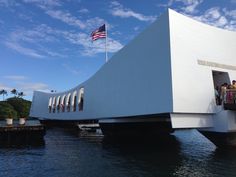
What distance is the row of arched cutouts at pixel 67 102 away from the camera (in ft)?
105

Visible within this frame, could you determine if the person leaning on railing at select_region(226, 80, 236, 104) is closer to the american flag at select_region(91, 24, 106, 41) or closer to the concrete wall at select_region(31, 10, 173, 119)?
the concrete wall at select_region(31, 10, 173, 119)

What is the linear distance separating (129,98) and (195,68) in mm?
5703

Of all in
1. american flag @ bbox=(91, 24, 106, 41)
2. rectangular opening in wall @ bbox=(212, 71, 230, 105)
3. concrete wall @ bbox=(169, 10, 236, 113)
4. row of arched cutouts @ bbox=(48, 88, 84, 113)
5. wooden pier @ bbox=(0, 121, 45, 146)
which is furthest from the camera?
row of arched cutouts @ bbox=(48, 88, 84, 113)

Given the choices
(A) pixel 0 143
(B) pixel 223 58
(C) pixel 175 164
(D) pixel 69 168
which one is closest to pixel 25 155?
(D) pixel 69 168

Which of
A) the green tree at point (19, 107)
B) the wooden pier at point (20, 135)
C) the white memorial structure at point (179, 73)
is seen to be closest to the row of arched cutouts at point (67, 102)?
the wooden pier at point (20, 135)

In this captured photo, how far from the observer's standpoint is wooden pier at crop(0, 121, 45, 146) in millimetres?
20203

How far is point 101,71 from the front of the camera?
24078 millimetres

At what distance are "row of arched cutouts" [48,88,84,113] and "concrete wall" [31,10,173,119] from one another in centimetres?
587

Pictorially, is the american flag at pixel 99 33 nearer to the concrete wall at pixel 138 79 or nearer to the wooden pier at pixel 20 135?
the concrete wall at pixel 138 79

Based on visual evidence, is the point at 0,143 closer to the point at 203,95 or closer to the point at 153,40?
the point at 153,40

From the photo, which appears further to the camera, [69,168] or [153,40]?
[153,40]

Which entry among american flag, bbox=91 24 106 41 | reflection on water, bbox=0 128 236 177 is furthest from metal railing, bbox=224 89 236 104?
american flag, bbox=91 24 106 41

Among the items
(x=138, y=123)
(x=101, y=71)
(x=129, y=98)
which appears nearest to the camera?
(x=129, y=98)

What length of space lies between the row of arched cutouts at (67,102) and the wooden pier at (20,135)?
9936 mm
